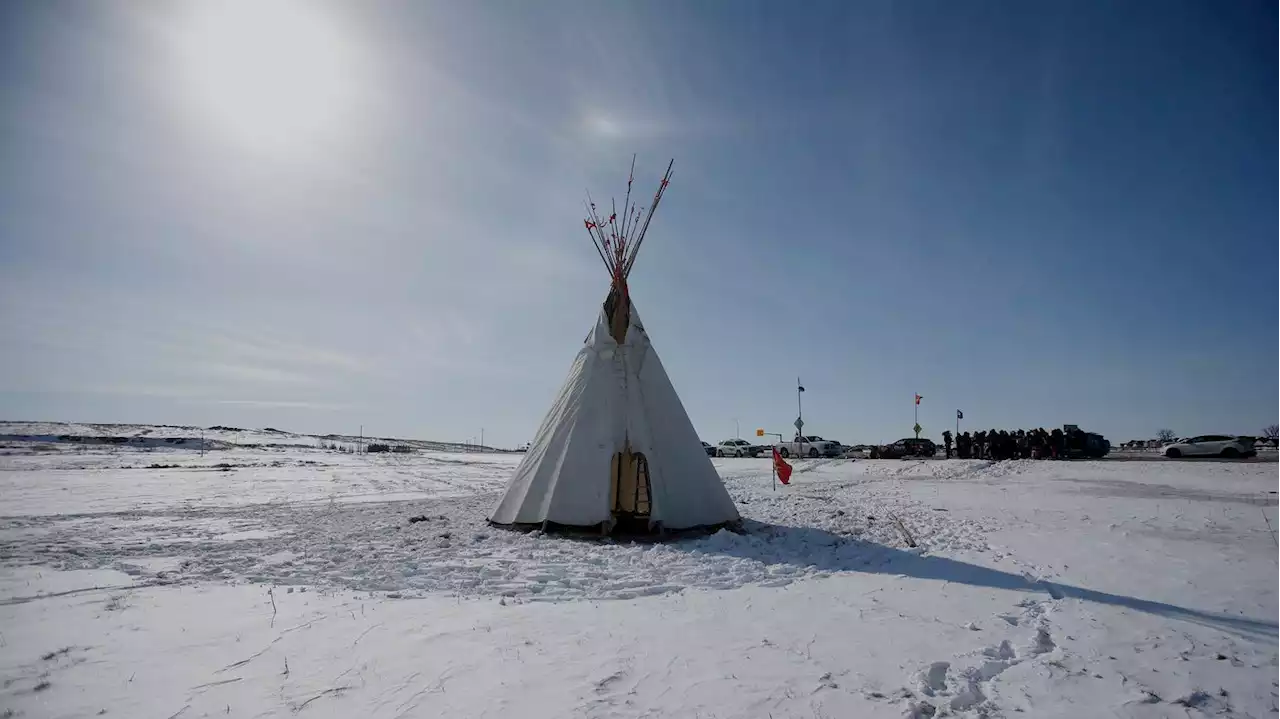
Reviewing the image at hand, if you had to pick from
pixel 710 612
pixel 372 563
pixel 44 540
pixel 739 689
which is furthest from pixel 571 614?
pixel 44 540

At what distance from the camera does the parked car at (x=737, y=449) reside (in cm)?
4159

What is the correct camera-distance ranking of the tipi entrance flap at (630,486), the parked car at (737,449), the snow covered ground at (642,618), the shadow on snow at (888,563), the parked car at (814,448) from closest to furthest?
the snow covered ground at (642,618) < the shadow on snow at (888,563) < the tipi entrance flap at (630,486) < the parked car at (814,448) < the parked car at (737,449)

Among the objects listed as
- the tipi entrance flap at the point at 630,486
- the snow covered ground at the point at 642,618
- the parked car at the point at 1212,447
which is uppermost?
the parked car at the point at 1212,447

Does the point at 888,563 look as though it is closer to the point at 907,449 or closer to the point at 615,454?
the point at 615,454

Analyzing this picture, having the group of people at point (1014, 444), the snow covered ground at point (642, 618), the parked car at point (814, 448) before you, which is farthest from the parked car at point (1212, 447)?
the snow covered ground at point (642, 618)

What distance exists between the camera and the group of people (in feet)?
85.3

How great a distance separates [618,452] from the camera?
369 inches

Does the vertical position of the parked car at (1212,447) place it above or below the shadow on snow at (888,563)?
above

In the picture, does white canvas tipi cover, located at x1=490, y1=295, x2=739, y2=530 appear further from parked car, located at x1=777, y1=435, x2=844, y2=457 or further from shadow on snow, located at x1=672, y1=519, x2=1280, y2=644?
parked car, located at x1=777, y1=435, x2=844, y2=457

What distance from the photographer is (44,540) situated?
798 centimetres

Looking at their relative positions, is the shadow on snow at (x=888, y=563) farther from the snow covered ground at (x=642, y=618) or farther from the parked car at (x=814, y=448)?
the parked car at (x=814, y=448)

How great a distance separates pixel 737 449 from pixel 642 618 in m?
38.0

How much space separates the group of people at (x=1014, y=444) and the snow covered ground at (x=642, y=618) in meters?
17.6

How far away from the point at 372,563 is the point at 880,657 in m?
5.61
